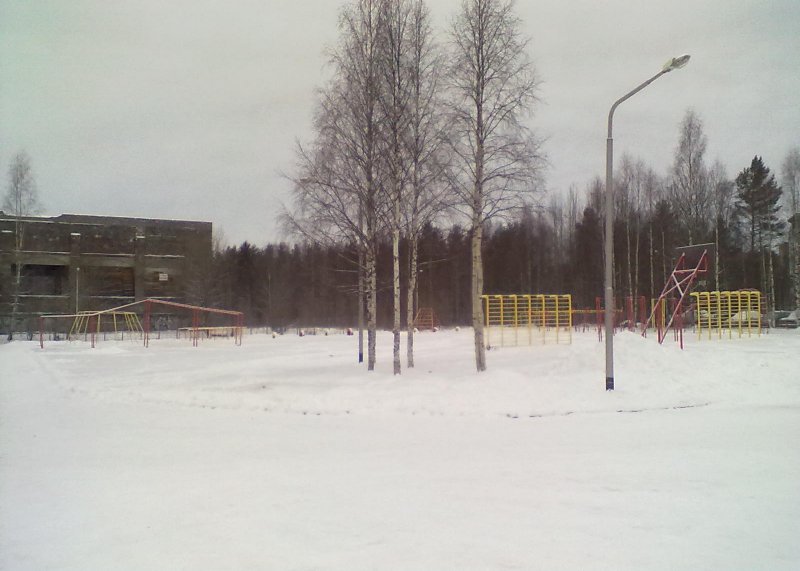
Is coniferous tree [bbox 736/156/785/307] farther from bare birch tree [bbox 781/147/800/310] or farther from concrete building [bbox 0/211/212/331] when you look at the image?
concrete building [bbox 0/211/212/331]

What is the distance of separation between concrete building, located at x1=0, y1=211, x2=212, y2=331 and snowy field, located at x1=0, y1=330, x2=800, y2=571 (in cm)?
5046

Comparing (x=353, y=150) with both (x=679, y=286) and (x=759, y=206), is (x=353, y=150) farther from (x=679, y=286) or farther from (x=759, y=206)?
(x=759, y=206)

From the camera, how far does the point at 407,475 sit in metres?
7.92

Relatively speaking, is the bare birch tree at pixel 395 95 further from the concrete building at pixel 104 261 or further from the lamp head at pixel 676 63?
the concrete building at pixel 104 261

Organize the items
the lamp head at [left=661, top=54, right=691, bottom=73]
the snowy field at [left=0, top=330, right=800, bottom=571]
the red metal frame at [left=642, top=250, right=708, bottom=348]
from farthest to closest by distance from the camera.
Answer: the red metal frame at [left=642, top=250, right=708, bottom=348], the lamp head at [left=661, top=54, right=691, bottom=73], the snowy field at [left=0, top=330, right=800, bottom=571]

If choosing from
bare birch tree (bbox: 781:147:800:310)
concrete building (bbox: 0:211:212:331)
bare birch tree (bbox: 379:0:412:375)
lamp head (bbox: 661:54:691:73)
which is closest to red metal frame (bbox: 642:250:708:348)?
bare birch tree (bbox: 781:147:800:310)

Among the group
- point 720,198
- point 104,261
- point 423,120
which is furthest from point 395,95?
point 104,261

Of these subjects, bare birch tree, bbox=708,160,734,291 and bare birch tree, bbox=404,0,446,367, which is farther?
bare birch tree, bbox=708,160,734,291

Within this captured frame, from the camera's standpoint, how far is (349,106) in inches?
749

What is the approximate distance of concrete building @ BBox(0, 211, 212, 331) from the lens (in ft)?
205

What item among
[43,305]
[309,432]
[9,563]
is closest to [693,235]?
[309,432]

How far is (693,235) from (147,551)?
49213 millimetres

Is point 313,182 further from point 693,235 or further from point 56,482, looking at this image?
→ point 693,235

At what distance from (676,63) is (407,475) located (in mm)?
11091
